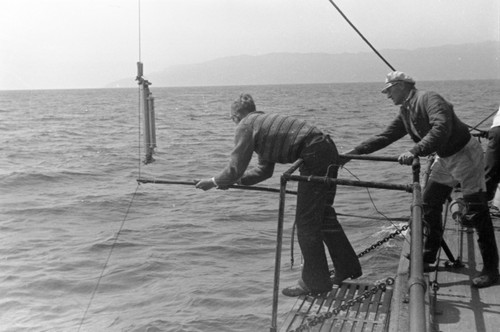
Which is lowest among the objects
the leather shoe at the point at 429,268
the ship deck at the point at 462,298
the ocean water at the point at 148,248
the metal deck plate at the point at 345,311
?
the ocean water at the point at 148,248

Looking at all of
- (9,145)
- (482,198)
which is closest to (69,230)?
(482,198)

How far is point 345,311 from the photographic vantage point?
183 inches

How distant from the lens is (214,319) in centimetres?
747

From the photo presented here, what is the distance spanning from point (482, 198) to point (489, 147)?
7.17 feet

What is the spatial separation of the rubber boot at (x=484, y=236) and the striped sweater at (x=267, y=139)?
1.38 m

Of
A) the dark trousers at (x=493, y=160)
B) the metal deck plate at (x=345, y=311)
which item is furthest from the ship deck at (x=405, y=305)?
the dark trousers at (x=493, y=160)

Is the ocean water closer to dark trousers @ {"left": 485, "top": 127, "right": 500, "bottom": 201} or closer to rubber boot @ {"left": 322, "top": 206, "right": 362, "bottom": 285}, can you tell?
rubber boot @ {"left": 322, "top": 206, "right": 362, "bottom": 285}

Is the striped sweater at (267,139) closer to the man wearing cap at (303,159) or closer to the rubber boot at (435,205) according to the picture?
the man wearing cap at (303,159)

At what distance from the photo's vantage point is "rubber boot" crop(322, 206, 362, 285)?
5086 mm

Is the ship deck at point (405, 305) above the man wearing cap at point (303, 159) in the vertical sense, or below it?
below

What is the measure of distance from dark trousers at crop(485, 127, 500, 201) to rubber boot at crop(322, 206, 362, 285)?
8.37ft

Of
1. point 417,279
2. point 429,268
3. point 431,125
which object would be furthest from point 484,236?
point 417,279

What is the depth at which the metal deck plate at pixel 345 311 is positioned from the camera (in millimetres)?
4348

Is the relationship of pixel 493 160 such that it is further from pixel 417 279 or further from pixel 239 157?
pixel 417 279
